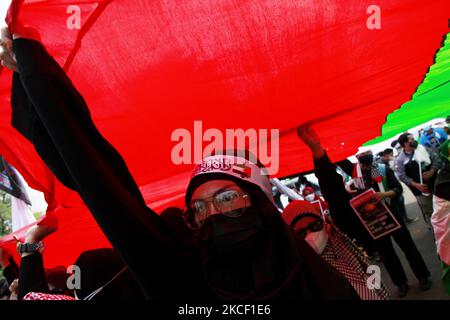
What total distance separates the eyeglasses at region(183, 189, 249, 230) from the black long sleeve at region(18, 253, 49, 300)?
74 centimetres

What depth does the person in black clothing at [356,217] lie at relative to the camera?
2.13m

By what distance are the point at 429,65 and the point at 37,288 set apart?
111 inches

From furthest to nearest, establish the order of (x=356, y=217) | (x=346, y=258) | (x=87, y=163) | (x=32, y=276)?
(x=356, y=217) < (x=346, y=258) < (x=32, y=276) < (x=87, y=163)

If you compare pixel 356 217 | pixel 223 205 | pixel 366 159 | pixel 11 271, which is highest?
pixel 366 159

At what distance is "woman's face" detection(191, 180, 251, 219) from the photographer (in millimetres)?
1424

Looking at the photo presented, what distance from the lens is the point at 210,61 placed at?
4.91 feet

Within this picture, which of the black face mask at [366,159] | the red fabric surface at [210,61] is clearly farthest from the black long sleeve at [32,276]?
the black face mask at [366,159]

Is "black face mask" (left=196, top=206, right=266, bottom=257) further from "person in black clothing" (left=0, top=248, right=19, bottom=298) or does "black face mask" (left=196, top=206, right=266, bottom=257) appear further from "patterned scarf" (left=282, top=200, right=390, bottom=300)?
"person in black clothing" (left=0, top=248, right=19, bottom=298)

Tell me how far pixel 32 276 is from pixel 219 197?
0.98m

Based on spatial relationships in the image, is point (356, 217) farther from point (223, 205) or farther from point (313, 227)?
point (223, 205)

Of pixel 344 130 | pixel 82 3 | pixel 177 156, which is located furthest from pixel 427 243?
pixel 82 3

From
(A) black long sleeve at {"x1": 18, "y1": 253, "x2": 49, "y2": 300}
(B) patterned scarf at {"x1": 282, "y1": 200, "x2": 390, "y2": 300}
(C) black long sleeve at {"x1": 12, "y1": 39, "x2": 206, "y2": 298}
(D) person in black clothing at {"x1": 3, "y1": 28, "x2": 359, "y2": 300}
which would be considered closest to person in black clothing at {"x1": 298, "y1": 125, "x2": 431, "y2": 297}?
(B) patterned scarf at {"x1": 282, "y1": 200, "x2": 390, "y2": 300}

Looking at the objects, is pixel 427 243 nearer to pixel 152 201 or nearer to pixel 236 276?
pixel 152 201

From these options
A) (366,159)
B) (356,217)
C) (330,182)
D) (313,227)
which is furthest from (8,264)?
(366,159)
